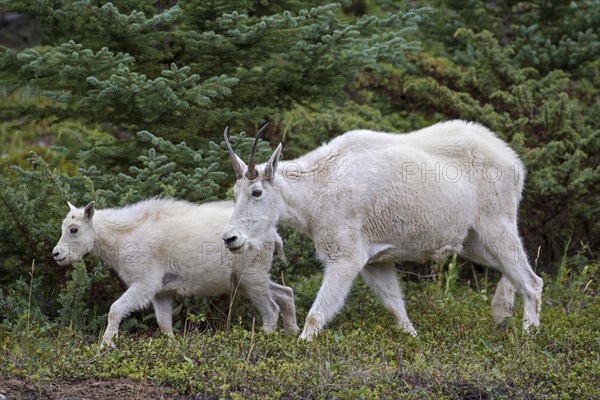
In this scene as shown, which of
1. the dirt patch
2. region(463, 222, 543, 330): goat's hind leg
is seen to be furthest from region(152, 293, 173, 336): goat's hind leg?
region(463, 222, 543, 330): goat's hind leg

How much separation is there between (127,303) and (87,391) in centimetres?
215

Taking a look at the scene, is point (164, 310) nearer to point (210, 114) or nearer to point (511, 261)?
point (210, 114)

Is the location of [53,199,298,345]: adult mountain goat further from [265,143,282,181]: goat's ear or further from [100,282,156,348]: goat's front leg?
[265,143,282,181]: goat's ear

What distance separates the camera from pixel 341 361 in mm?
Answer: 7570

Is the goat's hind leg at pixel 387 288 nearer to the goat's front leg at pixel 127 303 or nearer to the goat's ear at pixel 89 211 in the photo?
the goat's front leg at pixel 127 303

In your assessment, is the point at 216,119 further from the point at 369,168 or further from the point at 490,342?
the point at 490,342

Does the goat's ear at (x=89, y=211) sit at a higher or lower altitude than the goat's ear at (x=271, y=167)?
lower

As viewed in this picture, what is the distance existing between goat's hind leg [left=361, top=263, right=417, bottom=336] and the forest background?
0.94 m

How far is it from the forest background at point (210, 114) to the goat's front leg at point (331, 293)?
142 cm

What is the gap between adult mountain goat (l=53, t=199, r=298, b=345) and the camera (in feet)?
30.1

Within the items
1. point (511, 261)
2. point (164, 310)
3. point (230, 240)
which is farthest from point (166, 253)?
point (511, 261)

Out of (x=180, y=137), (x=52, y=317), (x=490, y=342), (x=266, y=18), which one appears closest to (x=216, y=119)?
(x=180, y=137)

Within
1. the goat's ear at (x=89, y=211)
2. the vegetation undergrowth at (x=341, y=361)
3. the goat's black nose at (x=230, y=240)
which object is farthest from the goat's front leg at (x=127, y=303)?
the goat's black nose at (x=230, y=240)

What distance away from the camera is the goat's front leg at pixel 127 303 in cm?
881
